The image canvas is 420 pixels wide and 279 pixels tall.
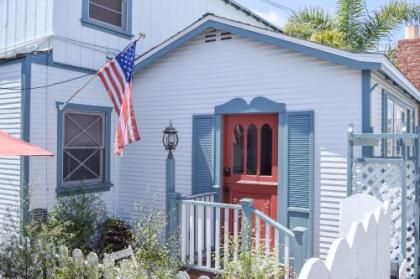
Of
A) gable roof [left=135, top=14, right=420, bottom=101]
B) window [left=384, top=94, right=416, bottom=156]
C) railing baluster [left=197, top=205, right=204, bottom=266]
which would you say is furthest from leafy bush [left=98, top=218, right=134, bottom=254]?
window [left=384, top=94, right=416, bottom=156]

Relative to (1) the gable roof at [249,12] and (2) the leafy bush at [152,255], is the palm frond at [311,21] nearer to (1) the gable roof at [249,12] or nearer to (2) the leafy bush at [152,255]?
(1) the gable roof at [249,12]

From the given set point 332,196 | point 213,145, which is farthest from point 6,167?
point 332,196

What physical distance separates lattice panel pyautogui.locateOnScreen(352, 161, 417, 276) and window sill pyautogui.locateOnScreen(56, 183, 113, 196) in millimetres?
4307

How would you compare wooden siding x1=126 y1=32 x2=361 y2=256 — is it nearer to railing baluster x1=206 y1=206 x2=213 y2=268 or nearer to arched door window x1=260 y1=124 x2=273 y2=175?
arched door window x1=260 y1=124 x2=273 y2=175

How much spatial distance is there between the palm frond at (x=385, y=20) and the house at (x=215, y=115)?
22.5 feet

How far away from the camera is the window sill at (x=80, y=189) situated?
284 inches

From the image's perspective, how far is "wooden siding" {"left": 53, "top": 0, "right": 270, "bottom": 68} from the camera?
25.0ft

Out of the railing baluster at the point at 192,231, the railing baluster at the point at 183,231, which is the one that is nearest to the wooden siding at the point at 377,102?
the railing baluster at the point at 192,231

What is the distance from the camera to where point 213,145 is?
731 centimetres

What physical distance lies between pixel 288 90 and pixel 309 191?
1.58 meters

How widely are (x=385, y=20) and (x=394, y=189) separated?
11.2 metres

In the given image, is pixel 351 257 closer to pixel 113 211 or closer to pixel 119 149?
pixel 119 149

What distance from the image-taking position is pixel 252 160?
7.08 m

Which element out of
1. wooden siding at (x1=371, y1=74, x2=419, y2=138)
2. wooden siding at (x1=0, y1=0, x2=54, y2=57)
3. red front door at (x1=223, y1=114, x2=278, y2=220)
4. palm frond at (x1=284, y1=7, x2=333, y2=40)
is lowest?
red front door at (x1=223, y1=114, x2=278, y2=220)
